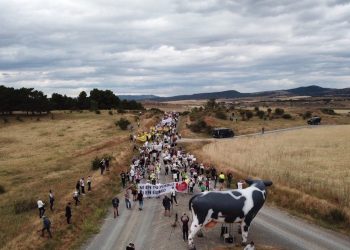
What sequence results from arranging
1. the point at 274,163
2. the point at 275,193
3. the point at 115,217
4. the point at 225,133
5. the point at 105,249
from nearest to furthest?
the point at 105,249
the point at 115,217
the point at 275,193
the point at 274,163
the point at 225,133

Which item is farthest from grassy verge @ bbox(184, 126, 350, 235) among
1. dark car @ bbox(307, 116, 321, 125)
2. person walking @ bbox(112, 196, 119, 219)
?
dark car @ bbox(307, 116, 321, 125)

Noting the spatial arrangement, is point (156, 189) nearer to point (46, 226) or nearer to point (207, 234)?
point (207, 234)

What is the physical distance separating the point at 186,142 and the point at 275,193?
3958 cm

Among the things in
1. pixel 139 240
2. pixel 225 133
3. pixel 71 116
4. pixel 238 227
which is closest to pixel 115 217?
pixel 139 240

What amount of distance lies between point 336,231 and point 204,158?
97.6 ft

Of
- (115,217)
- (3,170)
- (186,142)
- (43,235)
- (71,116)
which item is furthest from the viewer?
(71,116)

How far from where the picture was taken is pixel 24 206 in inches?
1481

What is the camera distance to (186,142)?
255 ft

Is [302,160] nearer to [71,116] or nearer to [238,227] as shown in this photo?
[238,227]

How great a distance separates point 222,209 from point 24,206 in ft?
62.1

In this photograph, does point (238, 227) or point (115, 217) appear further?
point (115, 217)

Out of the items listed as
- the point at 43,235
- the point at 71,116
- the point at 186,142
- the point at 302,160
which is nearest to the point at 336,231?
the point at 43,235

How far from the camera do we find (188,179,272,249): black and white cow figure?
26734 millimetres

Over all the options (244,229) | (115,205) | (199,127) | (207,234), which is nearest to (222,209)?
(244,229)
